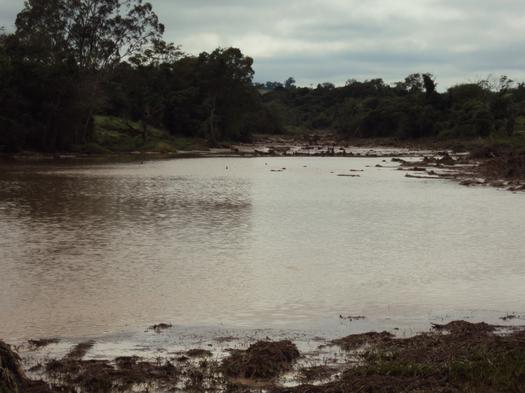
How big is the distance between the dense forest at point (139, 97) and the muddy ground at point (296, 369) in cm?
4257

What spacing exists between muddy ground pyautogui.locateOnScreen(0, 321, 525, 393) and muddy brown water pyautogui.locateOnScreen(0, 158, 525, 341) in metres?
1.41

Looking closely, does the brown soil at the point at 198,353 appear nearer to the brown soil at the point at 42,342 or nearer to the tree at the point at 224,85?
the brown soil at the point at 42,342

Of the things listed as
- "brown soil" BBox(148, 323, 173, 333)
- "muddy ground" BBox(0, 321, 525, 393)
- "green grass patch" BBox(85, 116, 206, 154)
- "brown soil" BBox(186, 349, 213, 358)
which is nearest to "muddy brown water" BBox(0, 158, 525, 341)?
"brown soil" BBox(148, 323, 173, 333)

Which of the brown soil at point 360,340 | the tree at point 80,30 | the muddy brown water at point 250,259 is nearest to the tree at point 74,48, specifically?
the tree at point 80,30

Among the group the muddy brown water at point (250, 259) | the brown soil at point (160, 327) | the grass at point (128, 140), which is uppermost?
the grass at point (128, 140)

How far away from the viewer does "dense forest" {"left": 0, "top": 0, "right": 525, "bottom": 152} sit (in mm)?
49188

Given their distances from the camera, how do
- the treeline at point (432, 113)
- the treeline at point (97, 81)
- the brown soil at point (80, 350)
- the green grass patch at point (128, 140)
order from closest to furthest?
1. the brown soil at point (80, 350)
2. the treeline at point (97, 81)
3. the green grass patch at point (128, 140)
4. the treeline at point (432, 113)

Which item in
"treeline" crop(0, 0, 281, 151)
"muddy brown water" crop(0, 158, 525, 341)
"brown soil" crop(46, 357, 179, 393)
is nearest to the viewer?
"brown soil" crop(46, 357, 179, 393)

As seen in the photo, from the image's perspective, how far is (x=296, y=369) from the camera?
6309 millimetres

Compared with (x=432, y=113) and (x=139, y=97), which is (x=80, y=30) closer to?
(x=139, y=97)

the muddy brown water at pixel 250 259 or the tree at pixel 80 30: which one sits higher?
the tree at pixel 80 30

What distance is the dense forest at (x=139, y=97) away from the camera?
161 ft

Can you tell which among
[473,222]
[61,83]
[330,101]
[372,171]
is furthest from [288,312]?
[330,101]

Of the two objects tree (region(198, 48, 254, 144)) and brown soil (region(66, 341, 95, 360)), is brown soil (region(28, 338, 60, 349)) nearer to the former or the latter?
brown soil (region(66, 341, 95, 360))
